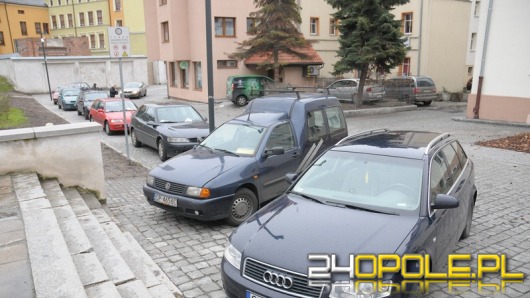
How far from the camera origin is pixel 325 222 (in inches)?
154

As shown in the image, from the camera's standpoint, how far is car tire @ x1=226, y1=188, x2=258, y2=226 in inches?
254

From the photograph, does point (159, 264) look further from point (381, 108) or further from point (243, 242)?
point (381, 108)

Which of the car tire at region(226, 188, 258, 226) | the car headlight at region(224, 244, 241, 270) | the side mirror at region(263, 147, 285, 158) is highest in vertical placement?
the side mirror at region(263, 147, 285, 158)

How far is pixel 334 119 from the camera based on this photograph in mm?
8898

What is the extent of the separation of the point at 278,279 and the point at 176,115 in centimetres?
1036

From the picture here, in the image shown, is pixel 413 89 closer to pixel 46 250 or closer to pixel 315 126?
pixel 315 126

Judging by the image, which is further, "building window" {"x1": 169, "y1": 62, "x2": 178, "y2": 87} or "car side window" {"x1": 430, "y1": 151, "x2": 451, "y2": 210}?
"building window" {"x1": 169, "y1": 62, "x2": 178, "y2": 87}

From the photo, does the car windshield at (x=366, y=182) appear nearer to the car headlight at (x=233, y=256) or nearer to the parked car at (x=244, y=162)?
the car headlight at (x=233, y=256)

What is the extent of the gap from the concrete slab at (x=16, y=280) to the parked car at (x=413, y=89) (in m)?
23.9

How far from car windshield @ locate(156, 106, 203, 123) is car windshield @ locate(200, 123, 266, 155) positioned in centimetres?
532

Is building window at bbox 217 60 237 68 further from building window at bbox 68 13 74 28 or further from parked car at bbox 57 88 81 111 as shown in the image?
building window at bbox 68 13 74 28

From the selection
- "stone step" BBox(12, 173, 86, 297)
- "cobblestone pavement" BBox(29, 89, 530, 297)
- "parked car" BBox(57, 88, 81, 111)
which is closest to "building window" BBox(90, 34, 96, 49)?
"parked car" BBox(57, 88, 81, 111)

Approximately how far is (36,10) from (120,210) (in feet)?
253

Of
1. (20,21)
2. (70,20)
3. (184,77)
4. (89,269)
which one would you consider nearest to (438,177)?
(89,269)
